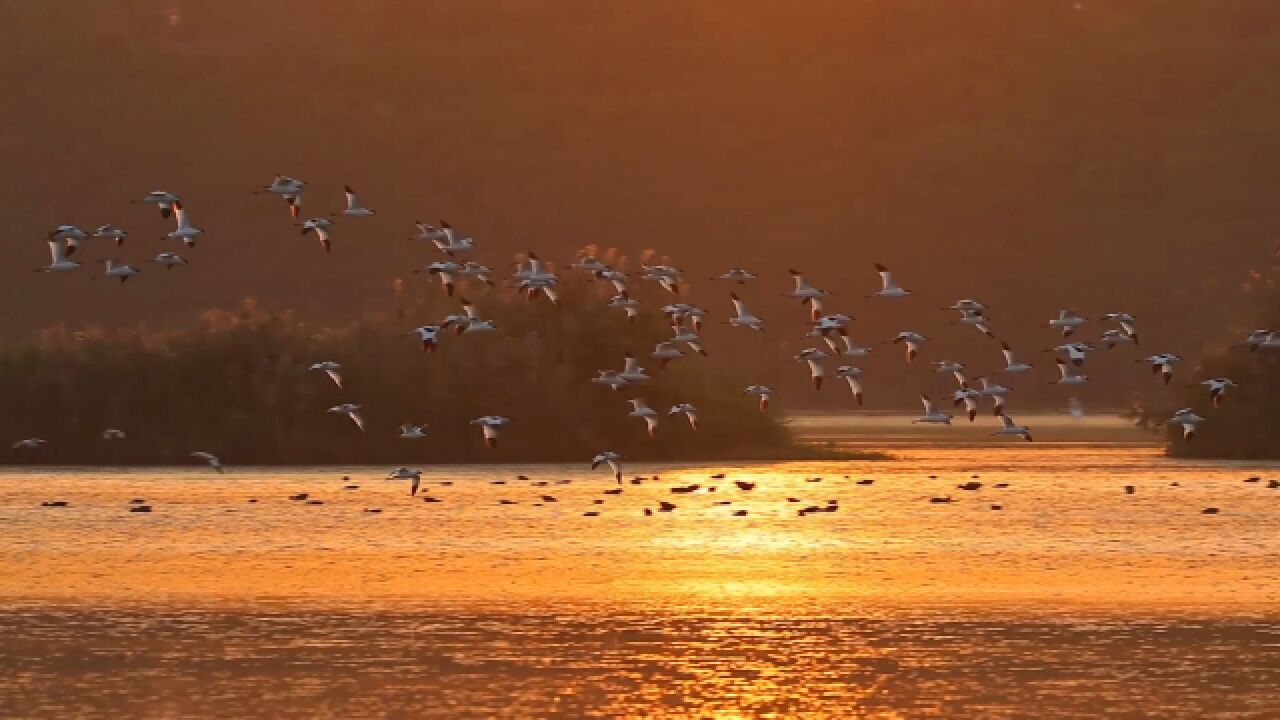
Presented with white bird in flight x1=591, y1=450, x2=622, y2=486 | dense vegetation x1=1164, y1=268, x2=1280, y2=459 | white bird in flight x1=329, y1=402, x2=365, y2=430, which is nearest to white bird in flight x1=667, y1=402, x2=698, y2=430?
white bird in flight x1=591, y1=450, x2=622, y2=486

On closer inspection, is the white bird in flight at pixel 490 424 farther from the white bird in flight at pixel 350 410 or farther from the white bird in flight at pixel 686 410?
the white bird in flight at pixel 686 410

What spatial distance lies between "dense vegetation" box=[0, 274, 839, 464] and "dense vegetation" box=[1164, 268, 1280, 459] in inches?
885

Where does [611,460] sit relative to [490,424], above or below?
below

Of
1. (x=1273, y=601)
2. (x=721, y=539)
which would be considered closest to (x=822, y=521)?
(x=721, y=539)

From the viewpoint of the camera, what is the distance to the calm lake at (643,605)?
123 feet

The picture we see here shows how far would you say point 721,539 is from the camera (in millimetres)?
74125

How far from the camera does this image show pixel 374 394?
129250 millimetres

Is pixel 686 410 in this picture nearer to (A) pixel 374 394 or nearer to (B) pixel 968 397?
(B) pixel 968 397

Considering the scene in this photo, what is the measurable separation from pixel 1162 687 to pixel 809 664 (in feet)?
19.9

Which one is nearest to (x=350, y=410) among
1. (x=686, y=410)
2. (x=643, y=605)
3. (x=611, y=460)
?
(x=611, y=460)

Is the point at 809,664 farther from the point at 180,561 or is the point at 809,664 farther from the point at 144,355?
the point at 144,355

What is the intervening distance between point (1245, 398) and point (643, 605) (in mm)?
84454

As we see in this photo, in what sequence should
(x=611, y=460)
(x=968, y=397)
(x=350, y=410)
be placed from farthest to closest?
(x=350, y=410) < (x=968, y=397) < (x=611, y=460)

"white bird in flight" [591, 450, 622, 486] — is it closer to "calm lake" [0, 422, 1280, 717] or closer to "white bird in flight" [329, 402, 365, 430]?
"calm lake" [0, 422, 1280, 717]
